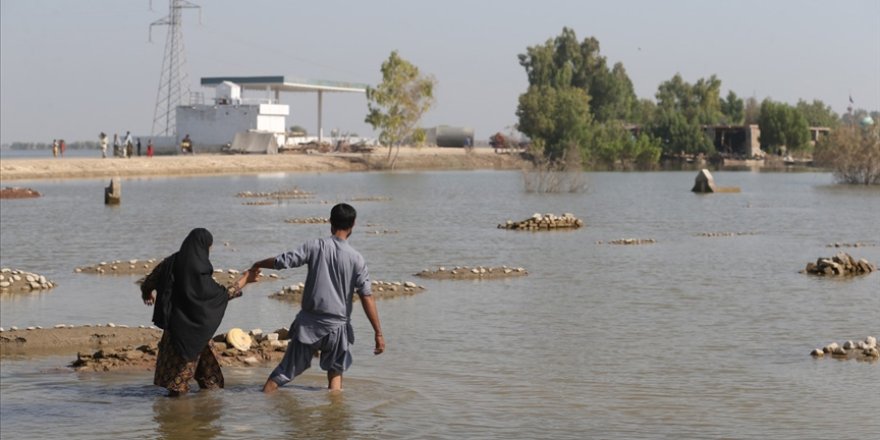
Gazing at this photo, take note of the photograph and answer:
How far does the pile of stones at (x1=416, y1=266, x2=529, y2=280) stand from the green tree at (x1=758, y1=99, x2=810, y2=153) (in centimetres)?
10161

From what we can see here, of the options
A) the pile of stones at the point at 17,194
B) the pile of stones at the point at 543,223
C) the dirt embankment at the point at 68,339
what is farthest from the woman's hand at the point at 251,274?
the pile of stones at the point at 17,194

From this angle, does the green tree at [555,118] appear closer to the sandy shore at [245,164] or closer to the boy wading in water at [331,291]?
the sandy shore at [245,164]

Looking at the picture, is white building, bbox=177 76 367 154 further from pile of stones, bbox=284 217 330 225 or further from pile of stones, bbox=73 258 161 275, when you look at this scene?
pile of stones, bbox=73 258 161 275

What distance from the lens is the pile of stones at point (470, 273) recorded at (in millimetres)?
22188

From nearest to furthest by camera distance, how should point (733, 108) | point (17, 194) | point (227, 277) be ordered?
1. point (227, 277)
2. point (17, 194)
3. point (733, 108)

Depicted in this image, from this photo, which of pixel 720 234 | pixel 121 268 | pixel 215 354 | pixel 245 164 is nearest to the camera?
pixel 215 354

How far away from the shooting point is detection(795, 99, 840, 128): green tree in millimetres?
158613

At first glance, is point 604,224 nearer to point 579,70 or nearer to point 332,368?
point 332,368

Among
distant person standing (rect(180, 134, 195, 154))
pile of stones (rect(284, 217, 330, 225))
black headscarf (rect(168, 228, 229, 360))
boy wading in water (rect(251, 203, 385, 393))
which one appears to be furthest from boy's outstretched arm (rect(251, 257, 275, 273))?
distant person standing (rect(180, 134, 195, 154))

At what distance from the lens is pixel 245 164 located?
8481 cm

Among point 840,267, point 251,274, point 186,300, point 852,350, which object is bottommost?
point 852,350

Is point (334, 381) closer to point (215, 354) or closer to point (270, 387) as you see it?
point (270, 387)

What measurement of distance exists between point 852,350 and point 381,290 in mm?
7828

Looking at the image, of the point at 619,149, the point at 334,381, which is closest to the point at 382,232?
the point at 334,381
